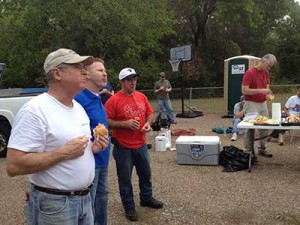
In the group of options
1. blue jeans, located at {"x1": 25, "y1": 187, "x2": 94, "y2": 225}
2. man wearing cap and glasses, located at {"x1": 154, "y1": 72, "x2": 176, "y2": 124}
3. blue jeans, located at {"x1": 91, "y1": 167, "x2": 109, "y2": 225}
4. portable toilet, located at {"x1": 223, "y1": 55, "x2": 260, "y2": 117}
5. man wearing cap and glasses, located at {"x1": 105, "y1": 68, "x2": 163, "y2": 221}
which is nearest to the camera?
blue jeans, located at {"x1": 25, "y1": 187, "x2": 94, "y2": 225}

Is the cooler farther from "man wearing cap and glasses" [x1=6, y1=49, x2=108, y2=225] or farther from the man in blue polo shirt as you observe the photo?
"man wearing cap and glasses" [x1=6, y1=49, x2=108, y2=225]

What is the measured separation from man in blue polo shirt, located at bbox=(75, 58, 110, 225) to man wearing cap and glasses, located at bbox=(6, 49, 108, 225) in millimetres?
961

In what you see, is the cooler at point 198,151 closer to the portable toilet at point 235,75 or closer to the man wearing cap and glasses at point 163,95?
the man wearing cap and glasses at point 163,95

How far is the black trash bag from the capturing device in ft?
22.4

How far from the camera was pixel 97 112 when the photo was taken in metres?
3.45

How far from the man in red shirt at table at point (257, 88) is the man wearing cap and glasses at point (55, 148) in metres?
5.17

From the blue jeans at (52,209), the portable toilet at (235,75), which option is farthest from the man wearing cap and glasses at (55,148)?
the portable toilet at (235,75)

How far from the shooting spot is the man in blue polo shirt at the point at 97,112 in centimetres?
339

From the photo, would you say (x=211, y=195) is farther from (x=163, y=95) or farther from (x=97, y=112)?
(x=163, y=95)

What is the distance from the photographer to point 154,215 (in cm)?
486

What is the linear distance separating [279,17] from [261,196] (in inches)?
1222

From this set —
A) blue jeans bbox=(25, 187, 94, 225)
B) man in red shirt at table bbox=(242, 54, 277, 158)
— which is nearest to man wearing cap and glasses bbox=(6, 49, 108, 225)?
blue jeans bbox=(25, 187, 94, 225)

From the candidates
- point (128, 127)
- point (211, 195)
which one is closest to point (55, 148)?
point (128, 127)

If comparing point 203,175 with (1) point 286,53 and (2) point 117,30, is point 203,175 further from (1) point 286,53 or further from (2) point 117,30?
(1) point 286,53
